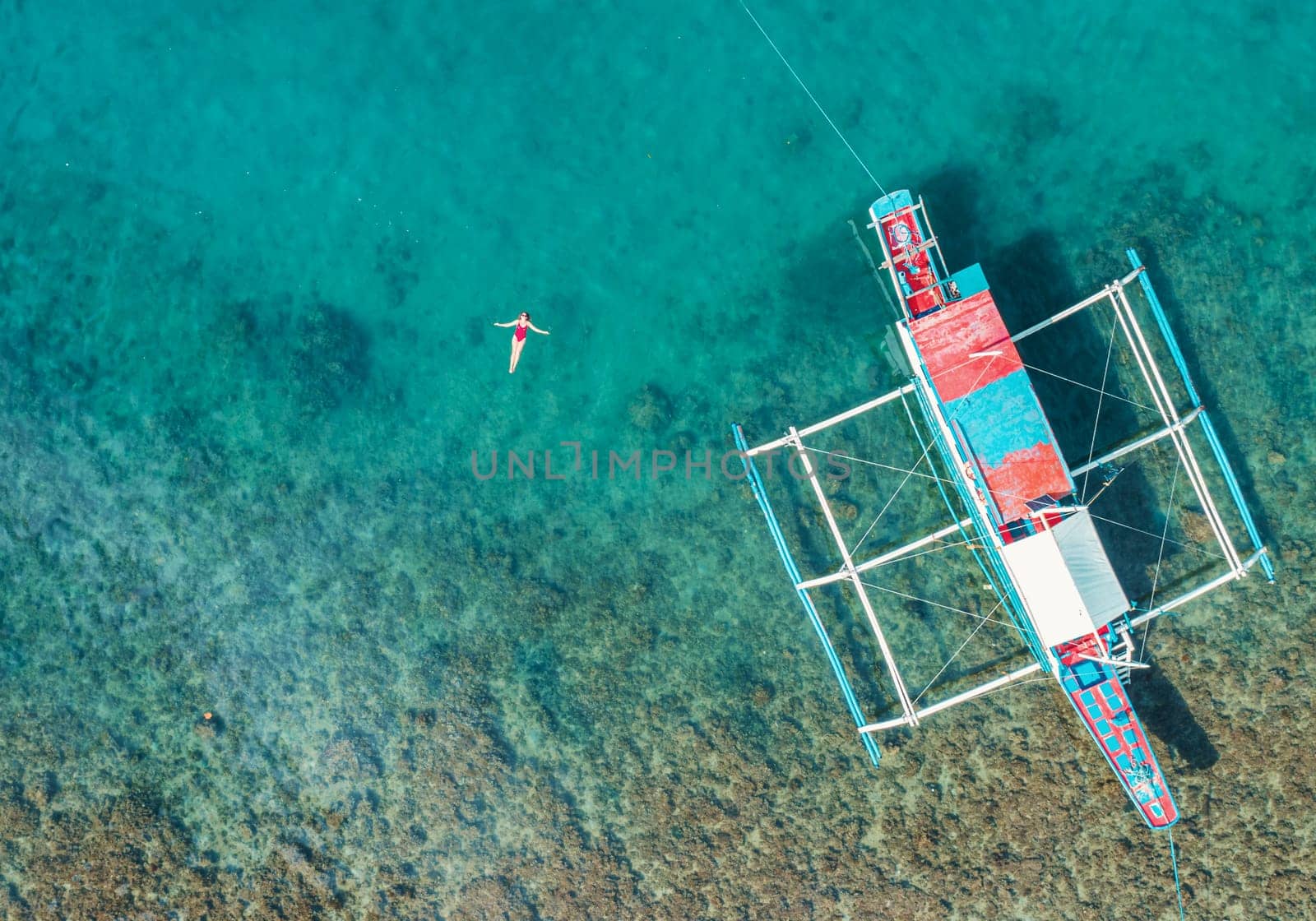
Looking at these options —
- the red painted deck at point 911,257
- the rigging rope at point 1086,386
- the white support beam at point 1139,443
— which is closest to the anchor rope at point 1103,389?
the rigging rope at point 1086,386

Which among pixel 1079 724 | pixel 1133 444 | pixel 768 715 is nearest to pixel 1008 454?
pixel 1133 444

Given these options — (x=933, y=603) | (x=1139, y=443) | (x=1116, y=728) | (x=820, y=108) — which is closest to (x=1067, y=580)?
(x=933, y=603)

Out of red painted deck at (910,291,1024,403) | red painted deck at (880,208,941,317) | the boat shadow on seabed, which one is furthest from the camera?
the boat shadow on seabed

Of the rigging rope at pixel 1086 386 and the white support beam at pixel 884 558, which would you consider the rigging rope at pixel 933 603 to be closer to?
the white support beam at pixel 884 558

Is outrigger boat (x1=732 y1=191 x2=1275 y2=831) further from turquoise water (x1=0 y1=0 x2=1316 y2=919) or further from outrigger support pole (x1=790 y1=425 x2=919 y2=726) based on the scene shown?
turquoise water (x1=0 y1=0 x2=1316 y2=919)

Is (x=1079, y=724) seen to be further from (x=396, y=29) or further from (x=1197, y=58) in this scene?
(x=396, y=29)

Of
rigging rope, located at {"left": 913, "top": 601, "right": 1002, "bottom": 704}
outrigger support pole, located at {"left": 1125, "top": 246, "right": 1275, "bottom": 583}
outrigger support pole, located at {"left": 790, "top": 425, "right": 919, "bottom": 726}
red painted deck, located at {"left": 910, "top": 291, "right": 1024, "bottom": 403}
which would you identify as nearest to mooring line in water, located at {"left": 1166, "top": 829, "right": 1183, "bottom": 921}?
rigging rope, located at {"left": 913, "top": 601, "right": 1002, "bottom": 704}
